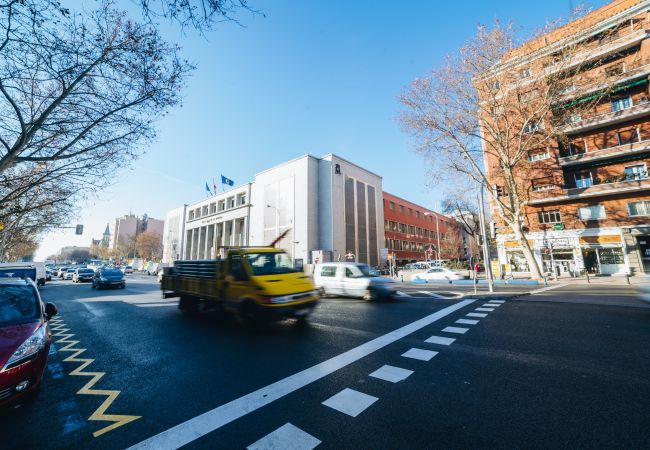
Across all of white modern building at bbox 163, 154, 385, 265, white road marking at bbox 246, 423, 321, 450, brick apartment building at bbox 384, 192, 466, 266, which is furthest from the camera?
brick apartment building at bbox 384, 192, 466, 266

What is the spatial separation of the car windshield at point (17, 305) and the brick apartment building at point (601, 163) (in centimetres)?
2848

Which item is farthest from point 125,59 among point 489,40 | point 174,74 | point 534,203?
point 534,203

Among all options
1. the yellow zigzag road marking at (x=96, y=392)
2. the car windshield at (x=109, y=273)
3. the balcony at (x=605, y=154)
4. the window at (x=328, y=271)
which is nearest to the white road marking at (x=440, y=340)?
the yellow zigzag road marking at (x=96, y=392)

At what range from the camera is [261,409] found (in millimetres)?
3115

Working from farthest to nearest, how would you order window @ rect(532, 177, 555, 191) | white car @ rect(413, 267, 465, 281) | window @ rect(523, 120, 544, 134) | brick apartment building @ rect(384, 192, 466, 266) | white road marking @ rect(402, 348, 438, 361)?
brick apartment building @ rect(384, 192, 466, 266), window @ rect(532, 177, 555, 191), white car @ rect(413, 267, 465, 281), window @ rect(523, 120, 544, 134), white road marking @ rect(402, 348, 438, 361)

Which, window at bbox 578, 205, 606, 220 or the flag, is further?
the flag

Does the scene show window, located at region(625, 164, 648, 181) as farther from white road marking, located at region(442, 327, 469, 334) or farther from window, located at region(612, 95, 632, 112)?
white road marking, located at region(442, 327, 469, 334)

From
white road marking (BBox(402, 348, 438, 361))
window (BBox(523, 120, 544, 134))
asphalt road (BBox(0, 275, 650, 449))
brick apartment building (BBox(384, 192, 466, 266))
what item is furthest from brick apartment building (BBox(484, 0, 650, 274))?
white road marking (BBox(402, 348, 438, 361))

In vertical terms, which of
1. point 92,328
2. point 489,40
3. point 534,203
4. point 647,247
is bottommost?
point 92,328

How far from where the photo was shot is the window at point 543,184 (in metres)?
27.1

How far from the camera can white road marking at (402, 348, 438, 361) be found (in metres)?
4.68

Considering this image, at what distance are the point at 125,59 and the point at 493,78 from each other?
77.9 feet

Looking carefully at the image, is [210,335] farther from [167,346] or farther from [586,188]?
[586,188]

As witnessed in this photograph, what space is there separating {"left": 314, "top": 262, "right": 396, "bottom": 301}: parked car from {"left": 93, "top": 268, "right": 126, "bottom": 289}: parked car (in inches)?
704
